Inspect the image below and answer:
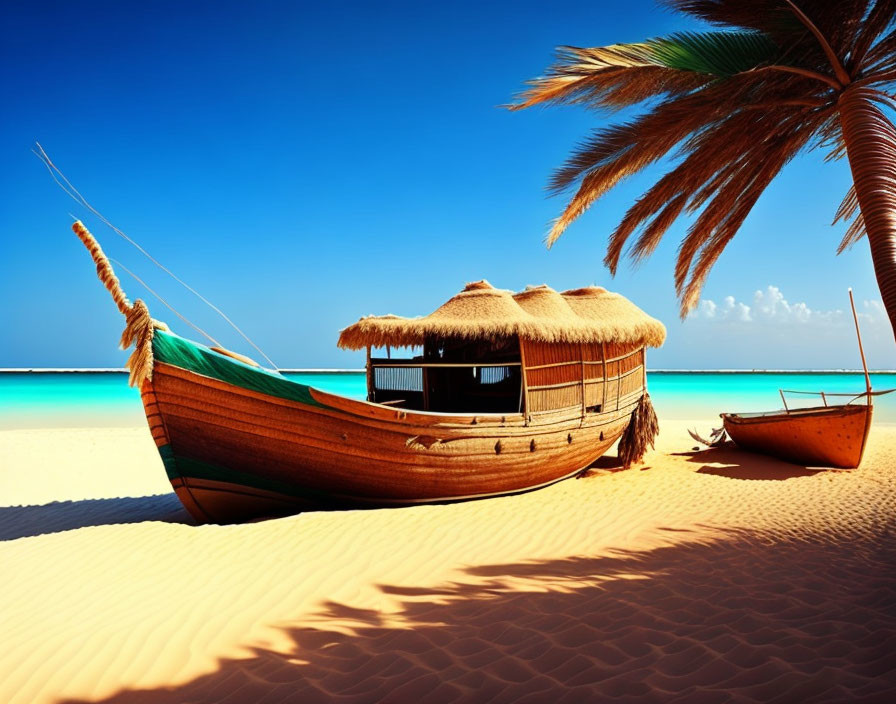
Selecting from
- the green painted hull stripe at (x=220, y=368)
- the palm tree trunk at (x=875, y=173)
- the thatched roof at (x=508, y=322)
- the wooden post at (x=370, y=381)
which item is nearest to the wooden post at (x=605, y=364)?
the thatched roof at (x=508, y=322)

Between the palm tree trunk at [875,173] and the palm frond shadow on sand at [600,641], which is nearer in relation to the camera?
the palm frond shadow on sand at [600,641]

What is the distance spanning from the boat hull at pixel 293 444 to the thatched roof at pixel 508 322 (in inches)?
51.8

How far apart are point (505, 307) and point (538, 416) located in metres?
1.69

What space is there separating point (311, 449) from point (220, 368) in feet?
4.18

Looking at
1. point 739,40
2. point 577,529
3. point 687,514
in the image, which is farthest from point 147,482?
point 739,40

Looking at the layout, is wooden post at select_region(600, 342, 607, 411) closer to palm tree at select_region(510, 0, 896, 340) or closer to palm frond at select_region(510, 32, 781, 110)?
palm tree at select_region(510, 0, 896, 340)

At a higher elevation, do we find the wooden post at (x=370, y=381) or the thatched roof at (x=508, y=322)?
the thatched roof at (x=508, y=322)

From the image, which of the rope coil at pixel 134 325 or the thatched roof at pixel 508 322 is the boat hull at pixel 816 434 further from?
the rope coil at pixel 134 325

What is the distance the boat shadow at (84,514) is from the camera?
5840mm

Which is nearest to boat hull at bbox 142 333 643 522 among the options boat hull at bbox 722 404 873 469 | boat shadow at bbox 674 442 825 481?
boat shadow at bbox 674 442 825 481

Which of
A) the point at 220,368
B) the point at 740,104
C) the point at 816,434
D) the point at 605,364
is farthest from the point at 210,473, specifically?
the point at 816,434

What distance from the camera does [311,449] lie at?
534 centimetres

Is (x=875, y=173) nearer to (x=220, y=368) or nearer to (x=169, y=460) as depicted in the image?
(x=220, y=368)

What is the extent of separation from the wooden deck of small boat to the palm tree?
11.9ft
